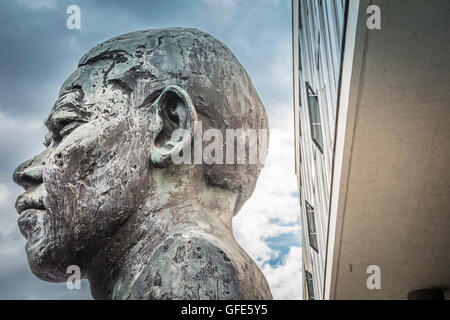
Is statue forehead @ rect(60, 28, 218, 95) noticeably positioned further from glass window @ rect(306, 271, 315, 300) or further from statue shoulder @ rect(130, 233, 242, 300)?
glass window @ rect(306, 271, 315, 300)

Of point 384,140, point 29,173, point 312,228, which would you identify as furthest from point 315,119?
point 29,173

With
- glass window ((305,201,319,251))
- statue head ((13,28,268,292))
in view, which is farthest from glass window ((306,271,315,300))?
statue head ((13,28,268,292))

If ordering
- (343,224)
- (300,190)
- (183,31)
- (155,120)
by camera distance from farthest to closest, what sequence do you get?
1. (300,190)
2. (343,224)
3. (183,31)
4. (155,120)

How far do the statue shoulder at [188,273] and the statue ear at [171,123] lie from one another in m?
0.48

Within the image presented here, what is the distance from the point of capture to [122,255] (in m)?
2.23

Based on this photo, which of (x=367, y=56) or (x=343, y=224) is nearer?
(x=367, y=56)

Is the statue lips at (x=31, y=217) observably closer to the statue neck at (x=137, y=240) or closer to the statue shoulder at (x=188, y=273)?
the statue neck at (x=137, y=240)

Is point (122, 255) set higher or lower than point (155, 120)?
lower

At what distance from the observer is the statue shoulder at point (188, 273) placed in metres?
1.87

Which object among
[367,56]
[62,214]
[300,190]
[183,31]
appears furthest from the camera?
[300,190]

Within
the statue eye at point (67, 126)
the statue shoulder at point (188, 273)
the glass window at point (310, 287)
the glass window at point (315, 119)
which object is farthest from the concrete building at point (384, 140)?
the glass window at point (310, 287)

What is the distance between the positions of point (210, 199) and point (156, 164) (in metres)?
0.38
